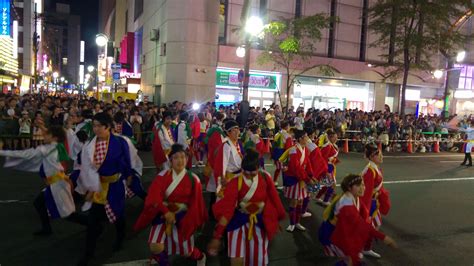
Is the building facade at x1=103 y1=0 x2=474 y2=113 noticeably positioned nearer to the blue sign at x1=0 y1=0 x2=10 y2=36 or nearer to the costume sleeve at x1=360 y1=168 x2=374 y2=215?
the blue sign at x1=0 y1=0 x2=10 y2=36

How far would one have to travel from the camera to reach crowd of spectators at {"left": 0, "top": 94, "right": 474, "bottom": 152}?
491 inches

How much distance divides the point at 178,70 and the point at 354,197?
61.4ft

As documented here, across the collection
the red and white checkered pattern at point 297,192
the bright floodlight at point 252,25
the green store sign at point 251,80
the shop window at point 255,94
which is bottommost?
the red and white checkered pattern at point 297,192

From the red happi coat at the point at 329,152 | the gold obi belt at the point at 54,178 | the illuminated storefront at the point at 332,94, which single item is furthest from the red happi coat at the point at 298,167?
the illuminated storefront at the point at 332,94

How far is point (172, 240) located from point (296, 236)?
2.72 metres

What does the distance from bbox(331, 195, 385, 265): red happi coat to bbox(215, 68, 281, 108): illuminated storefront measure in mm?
19436

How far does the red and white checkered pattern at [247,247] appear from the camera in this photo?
12.8 ft

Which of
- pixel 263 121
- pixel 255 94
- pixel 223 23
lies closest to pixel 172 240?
pixel 263 121

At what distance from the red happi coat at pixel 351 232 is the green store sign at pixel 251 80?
2009 centimetres

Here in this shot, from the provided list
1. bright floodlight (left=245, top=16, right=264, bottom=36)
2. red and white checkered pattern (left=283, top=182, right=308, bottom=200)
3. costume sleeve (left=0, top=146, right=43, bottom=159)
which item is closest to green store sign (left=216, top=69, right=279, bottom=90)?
bright floodlight (left=245, top=16, right=264, bottom=36)

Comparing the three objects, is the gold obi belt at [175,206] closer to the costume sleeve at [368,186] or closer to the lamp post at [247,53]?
the costume sleeve at [368,186]

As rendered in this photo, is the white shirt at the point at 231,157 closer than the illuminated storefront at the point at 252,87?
Yes

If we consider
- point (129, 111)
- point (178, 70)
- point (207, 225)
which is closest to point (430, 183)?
point (207, 225)

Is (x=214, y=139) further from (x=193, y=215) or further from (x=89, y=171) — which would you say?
(x=193, y=215)
